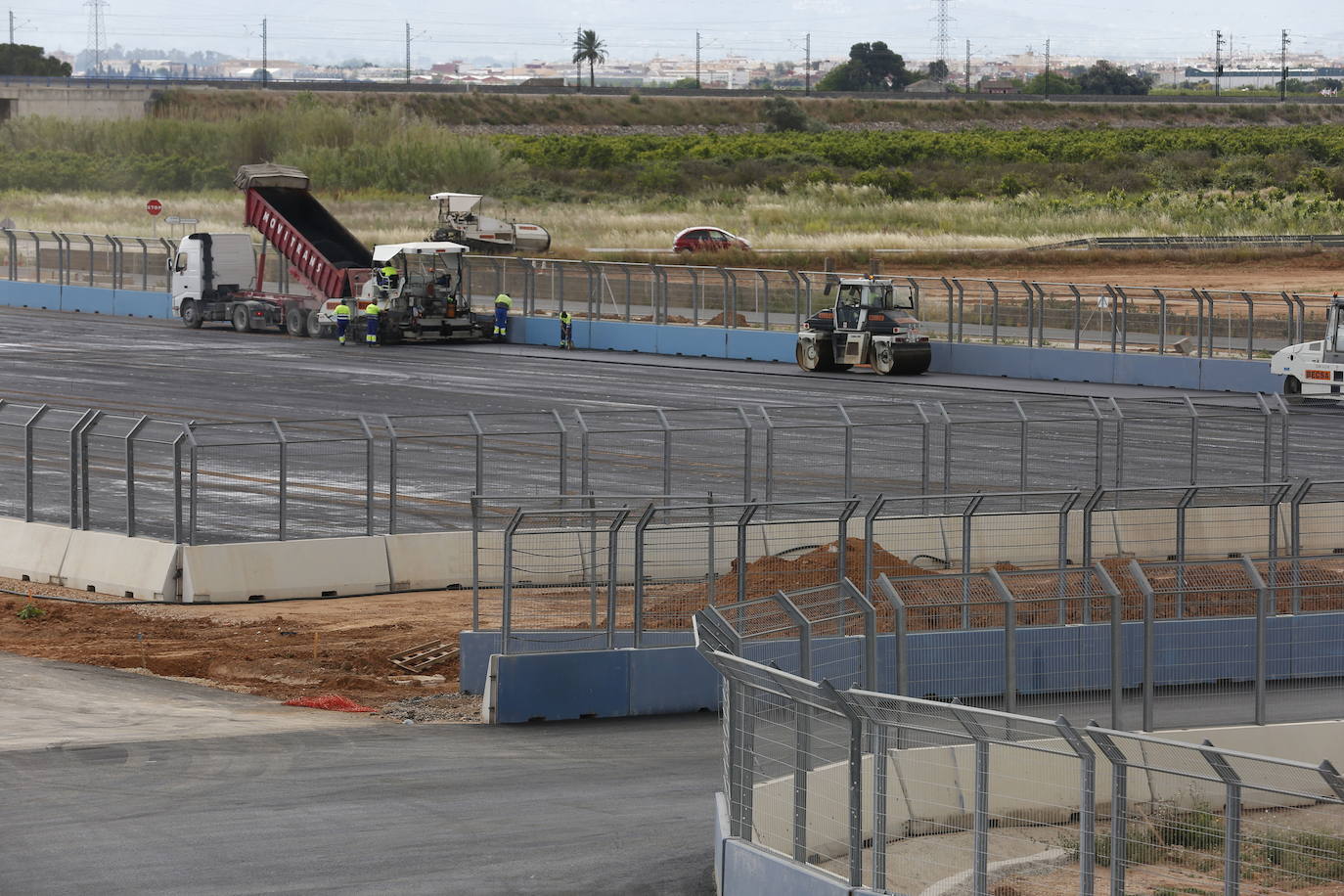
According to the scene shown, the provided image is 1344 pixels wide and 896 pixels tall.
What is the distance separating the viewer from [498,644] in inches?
623

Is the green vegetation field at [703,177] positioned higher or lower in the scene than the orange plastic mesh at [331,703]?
higher

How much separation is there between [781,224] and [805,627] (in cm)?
7007

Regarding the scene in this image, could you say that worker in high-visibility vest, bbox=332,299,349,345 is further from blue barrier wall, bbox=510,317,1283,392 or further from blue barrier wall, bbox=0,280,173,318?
blue barrier wall, bbox=0,280,173,318

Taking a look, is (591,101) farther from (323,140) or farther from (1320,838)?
(1320,838)

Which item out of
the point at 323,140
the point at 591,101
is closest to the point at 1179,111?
the point at 591,101

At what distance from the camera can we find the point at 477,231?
64812mm

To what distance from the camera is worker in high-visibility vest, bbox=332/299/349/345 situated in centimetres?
4819

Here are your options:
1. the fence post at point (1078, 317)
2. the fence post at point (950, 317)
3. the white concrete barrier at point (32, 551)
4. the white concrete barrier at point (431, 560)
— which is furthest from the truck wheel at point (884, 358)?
the white concrete barrier at point (32, 551)

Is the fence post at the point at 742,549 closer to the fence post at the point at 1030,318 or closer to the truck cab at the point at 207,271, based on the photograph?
the fence post at the point at 1030,318

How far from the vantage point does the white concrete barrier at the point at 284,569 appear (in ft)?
64.3

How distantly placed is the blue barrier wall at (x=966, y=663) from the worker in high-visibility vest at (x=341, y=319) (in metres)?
33.1

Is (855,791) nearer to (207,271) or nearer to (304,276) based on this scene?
(304,276)

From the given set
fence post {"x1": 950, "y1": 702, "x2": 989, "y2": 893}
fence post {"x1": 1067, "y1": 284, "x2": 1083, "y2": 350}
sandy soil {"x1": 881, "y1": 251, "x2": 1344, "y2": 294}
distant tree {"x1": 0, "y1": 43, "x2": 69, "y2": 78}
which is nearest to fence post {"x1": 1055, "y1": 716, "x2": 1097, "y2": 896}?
fence post {"x1": 950, "y1": 702, "x2": 989, "y2": 893}

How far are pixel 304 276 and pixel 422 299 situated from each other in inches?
182
